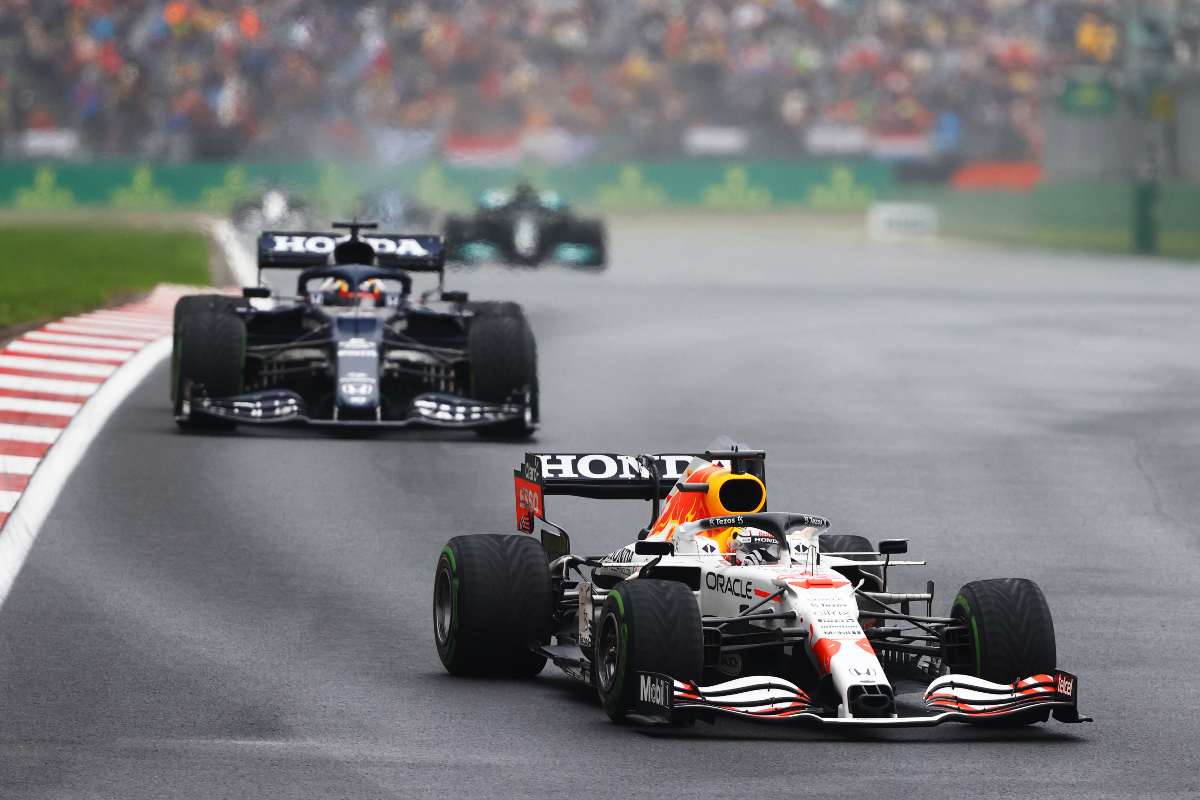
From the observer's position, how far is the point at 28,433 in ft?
56.0

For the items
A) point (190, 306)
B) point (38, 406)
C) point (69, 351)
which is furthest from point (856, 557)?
point (69, 351)

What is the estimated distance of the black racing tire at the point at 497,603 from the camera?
9570 millimetres

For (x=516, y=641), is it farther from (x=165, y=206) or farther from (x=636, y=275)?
(x=165, y=206)

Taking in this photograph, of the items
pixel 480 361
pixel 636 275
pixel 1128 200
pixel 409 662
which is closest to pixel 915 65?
pixel 1128 200

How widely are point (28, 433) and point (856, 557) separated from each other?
29.3 feet

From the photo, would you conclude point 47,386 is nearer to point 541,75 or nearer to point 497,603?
point 497,603

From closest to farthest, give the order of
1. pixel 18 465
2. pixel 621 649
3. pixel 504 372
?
pixel 621 649
pixel 18 465
pixel 504 372

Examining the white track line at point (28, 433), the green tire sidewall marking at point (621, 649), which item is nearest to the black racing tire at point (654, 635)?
the green tire sidewall marking at point (621, 649)

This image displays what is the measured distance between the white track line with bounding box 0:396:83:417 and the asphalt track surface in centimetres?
54

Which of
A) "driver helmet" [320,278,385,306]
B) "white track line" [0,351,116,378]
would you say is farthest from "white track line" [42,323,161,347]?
"driver helmet" [320,278,385,306]

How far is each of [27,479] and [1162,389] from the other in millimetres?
11509

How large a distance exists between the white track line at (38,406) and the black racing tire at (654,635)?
10.4 m

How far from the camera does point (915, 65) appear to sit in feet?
239

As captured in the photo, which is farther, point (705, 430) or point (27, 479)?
point (705, 430)
